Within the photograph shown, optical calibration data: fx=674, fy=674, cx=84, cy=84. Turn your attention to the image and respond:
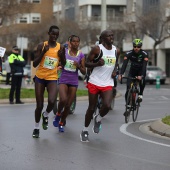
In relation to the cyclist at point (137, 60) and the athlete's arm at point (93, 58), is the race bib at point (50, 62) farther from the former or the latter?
the cyclist at point (137, 60)

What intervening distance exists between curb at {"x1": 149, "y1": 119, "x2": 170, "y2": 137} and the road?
204 mm

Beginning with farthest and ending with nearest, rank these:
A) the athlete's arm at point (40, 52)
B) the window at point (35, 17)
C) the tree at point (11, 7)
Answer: the window at point (35, 17) < the tree at point (11, 7) < the athlete's arm at point (40, 52)

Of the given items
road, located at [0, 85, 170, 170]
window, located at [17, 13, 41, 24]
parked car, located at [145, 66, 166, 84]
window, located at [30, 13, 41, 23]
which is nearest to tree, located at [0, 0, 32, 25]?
parked car, located at [145, 66, 166, 84]

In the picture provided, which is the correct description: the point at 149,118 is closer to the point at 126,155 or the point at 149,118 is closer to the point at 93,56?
the point at 93,56

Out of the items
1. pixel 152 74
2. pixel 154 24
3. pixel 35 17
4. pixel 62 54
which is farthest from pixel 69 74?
pixel 35 17

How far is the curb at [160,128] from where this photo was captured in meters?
13.5

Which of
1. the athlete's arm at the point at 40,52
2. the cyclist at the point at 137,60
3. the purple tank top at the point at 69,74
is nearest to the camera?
the athlete's arm at the point at 40,52

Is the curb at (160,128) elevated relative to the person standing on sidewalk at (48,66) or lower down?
lower down

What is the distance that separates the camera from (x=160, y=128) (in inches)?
554

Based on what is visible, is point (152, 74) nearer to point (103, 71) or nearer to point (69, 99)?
point (69, 99)

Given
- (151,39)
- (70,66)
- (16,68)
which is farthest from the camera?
(151,39)

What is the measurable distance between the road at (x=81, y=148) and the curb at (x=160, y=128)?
0.20m

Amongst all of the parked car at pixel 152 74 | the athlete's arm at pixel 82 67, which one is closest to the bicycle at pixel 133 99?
the athlete's arm at pixel 82 67

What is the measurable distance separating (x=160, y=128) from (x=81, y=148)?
10.9ft
